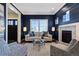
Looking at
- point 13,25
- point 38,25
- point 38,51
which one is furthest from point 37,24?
point 38,51

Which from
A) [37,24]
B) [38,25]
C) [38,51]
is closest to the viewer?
[38,51]

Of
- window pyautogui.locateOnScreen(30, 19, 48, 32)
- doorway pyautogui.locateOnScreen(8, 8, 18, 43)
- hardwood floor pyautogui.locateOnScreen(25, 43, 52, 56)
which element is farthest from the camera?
doorway pyautogui.locateOnScreen(8, 8, 18, 43)

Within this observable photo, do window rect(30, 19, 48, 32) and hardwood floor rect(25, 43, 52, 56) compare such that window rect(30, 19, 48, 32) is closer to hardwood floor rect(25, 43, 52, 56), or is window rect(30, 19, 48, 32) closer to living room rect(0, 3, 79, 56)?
living room rect(0, 3, 79, 56)

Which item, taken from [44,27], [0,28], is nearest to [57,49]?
[0,28]

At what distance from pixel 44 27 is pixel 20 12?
186 cm

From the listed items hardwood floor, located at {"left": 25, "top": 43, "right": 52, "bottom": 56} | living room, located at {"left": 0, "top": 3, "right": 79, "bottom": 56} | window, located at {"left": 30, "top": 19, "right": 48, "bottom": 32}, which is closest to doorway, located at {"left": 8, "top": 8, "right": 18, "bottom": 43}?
living room, located at {"left": 0, "top": 3, "right": 79, "bottom": 56}

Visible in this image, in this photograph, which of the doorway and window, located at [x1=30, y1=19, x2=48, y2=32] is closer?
window, located at [x1=30, y1=19, x2=48, y2=32]

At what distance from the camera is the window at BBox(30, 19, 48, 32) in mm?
8778

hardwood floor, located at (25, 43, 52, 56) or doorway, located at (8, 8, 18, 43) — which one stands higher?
doorway, located at (8, 8, 18, 43)

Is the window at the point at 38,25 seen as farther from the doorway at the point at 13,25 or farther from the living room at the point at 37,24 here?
the doorway at the point at 13,25

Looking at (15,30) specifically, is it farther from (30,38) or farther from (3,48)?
(3,48)

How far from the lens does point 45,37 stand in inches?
329

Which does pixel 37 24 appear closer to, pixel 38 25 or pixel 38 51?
pixel 38 25

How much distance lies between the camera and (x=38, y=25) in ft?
29.3
